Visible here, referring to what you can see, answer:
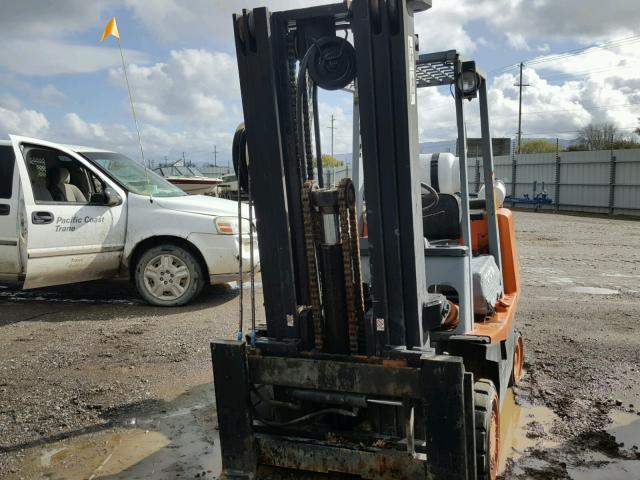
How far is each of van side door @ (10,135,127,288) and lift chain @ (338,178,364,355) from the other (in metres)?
5.29

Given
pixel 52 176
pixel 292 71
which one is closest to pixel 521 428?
pixel 292 71

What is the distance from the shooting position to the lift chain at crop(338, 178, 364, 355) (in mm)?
2814

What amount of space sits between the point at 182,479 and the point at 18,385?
7.35 ft

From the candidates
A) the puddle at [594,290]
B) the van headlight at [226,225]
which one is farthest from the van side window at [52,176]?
the puddle at [594,290]

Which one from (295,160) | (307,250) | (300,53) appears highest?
(300,53)

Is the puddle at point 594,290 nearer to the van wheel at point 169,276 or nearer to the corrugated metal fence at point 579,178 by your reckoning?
the van wheel at point 169,276

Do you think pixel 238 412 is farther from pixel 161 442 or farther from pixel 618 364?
pixel 618 364

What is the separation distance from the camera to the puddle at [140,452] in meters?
3.65

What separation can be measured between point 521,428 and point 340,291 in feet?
7.33

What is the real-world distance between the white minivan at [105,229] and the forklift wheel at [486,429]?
467 centimetres

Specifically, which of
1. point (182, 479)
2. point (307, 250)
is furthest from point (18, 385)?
point (307, 250)

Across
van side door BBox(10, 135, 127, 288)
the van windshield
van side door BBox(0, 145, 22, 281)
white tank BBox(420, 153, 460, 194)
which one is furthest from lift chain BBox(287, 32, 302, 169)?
van side door BBox(0, 145, 22, 281)

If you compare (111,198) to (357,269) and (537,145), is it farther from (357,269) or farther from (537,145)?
(537,145)

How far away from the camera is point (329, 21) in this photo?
2861 millimetres
